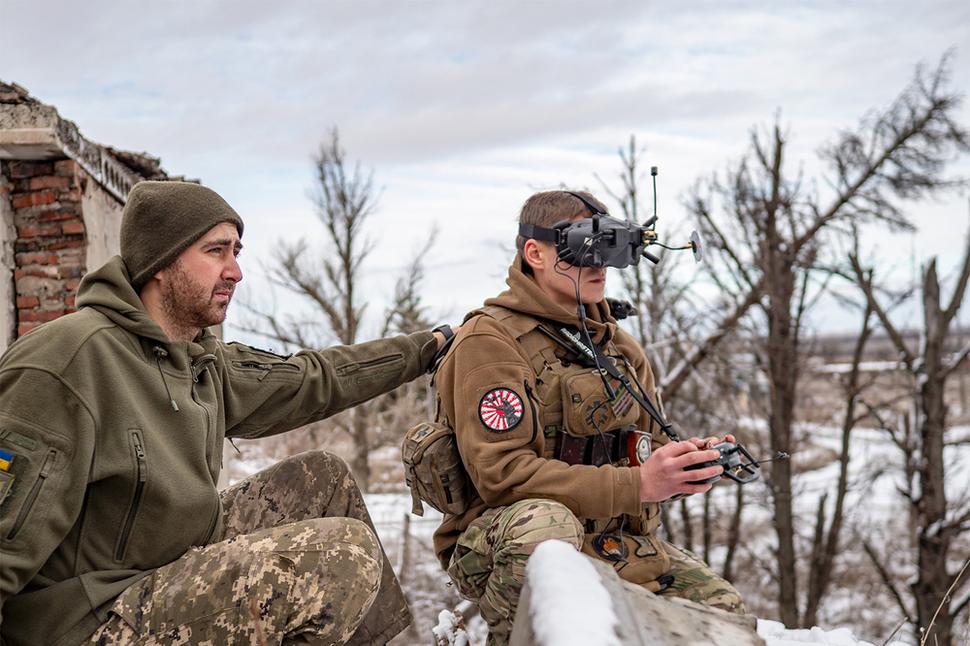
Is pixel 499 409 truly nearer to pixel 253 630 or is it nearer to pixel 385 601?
pixel 385 601

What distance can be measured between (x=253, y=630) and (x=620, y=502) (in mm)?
1298

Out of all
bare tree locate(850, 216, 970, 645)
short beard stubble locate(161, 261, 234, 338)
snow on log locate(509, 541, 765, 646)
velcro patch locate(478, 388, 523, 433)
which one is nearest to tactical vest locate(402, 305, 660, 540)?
velcro patch locate(478, 388, 523, 433)

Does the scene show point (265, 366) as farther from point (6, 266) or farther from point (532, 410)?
point (6, 266)

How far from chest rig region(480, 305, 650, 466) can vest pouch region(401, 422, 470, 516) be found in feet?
1.11

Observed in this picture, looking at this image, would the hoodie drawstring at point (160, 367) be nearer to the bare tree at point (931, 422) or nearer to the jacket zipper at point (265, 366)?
the jacket zipper at point (265, 366)

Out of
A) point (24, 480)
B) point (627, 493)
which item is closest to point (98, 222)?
point (24, 480)

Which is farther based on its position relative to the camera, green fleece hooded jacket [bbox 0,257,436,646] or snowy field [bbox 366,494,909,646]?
snowy field [bbox 366,494,909,646]

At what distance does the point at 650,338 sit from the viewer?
19.5 metres

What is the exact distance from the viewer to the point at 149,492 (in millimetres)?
2709

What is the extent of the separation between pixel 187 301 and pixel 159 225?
0.26 meters

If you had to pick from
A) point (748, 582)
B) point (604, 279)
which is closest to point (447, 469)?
point (604, 279)

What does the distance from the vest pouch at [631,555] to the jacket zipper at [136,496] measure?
1.57 m

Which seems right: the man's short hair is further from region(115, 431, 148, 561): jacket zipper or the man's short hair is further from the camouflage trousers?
region(115, 431, 148, 561): jacket zipper

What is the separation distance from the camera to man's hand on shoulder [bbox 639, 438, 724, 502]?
10.2 feet
